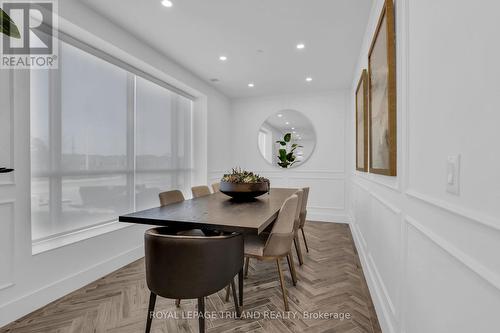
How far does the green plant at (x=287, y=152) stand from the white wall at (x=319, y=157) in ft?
0.51

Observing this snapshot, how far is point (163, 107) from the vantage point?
3.76 metres

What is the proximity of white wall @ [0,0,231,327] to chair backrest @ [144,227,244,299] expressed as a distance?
4.19 ft

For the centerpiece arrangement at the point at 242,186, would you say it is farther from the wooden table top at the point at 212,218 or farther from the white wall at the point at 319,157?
the white wall at the point at 319,157

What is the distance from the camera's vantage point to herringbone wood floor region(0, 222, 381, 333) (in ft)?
5.59

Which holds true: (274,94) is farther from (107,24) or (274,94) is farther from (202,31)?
(107,24)

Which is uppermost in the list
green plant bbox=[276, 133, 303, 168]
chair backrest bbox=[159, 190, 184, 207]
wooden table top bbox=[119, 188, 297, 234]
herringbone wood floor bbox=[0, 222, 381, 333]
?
green plant bbox=[276, 133, 303, 168]

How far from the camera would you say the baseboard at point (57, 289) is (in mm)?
1775

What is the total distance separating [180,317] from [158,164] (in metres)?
2.32

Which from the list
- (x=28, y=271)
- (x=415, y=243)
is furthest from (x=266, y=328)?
(x=28, y=271)

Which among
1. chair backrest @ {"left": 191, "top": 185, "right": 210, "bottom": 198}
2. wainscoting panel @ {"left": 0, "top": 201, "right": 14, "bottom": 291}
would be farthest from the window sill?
chair backrest @ {"left": 191, "top": 185, "right": 210, "bottom": 198}

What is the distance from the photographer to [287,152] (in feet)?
17.2

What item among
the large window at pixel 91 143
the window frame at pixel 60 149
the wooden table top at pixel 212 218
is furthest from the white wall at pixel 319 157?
the wooden table top at pixel 212 218

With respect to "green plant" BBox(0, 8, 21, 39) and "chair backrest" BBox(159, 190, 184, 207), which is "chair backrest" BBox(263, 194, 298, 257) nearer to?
"chair backrest" BBox(159, 190, 184, 207)

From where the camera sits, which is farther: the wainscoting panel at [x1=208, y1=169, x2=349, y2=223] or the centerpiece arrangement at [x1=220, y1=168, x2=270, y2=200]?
the wainscoting panel at [x1=208, y1=169, x2=349, y2=223]
